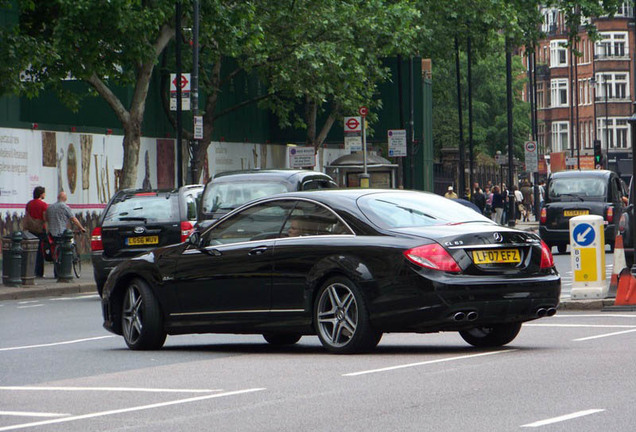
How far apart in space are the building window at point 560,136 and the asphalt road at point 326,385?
403 ft

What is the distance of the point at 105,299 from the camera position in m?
14.7

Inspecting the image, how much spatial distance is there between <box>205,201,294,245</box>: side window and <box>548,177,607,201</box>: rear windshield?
21.9 meters

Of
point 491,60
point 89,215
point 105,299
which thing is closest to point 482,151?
point 491,60

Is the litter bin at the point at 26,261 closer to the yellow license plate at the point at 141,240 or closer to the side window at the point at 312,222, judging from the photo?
the yellow license plate at the point at 141,240

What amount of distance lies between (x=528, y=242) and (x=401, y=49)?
3677cm

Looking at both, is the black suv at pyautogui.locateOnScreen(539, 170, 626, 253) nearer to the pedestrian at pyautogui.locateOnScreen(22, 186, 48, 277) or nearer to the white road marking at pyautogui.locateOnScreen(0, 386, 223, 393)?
the pedestrian at pyautogui.locateOnScreen(22, 186, 48, 277)

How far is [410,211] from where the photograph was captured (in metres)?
13.0

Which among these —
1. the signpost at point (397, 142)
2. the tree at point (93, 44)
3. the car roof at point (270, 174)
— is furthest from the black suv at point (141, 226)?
the signpost at point (397, 142)

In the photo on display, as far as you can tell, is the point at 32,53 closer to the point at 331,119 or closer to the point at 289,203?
the point at 289,203

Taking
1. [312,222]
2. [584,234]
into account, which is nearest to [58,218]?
[584,234]

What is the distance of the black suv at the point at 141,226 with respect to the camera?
23094 mm

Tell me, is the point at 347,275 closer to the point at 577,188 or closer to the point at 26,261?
the point at 26,261

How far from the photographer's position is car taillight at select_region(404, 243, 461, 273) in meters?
12.2

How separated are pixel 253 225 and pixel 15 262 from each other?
14241 millimetres
